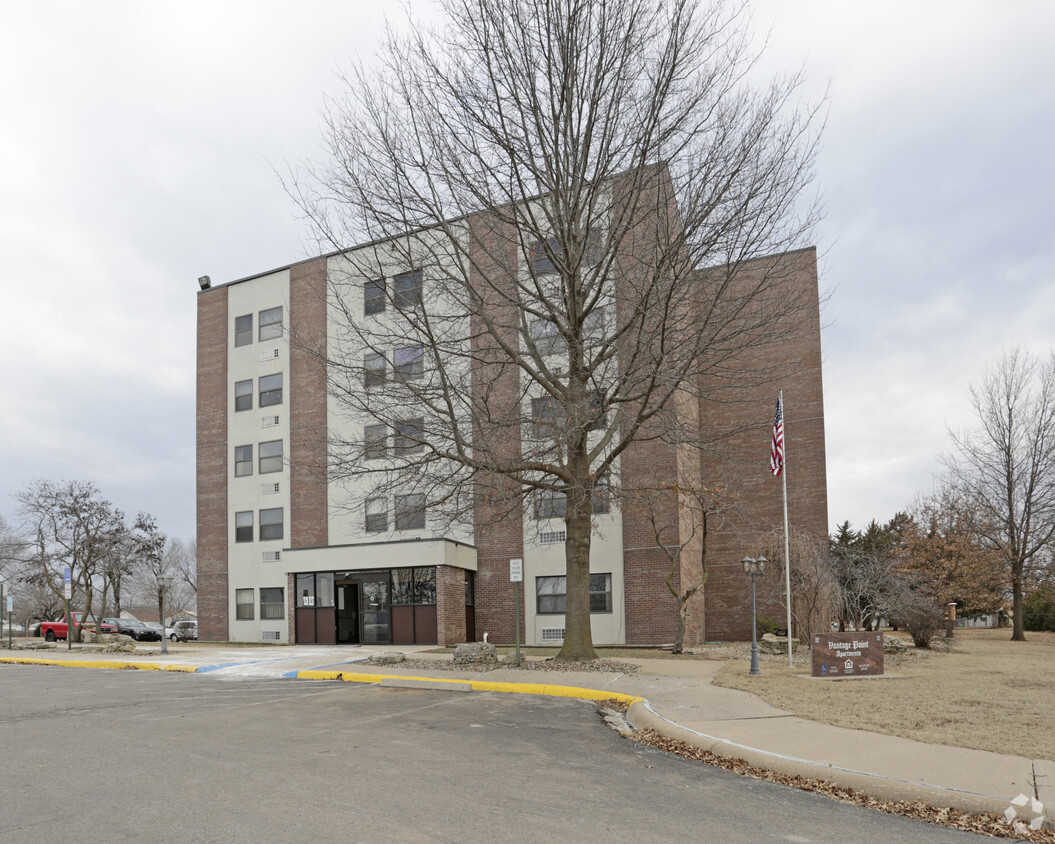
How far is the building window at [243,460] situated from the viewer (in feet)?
111

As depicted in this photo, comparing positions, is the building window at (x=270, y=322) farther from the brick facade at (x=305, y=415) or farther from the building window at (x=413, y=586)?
the building window at (x=413, y=586)

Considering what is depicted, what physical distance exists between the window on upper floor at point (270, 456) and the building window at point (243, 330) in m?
4.68

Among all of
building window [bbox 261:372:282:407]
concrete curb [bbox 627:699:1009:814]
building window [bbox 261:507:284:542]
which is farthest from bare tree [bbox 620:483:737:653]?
building window [bbox 261:372:282:407]

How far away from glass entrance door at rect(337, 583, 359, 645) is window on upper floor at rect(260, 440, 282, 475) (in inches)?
263

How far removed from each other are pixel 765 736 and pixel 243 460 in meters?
29.3

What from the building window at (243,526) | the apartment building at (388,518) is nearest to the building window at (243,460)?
the apartment building at (388,518)

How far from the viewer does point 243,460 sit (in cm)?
3419

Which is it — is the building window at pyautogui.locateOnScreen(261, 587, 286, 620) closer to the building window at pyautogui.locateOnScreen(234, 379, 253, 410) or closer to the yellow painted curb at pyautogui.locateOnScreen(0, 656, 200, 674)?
the building window at pyautogui.locateOnScreen(234, 379, 253, 410)

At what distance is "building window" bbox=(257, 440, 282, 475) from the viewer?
3319 cm

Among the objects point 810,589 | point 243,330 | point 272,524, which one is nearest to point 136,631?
point 272,524

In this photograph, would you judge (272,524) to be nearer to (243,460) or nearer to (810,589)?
(243,460)

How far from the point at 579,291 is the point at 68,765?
38.1 feet

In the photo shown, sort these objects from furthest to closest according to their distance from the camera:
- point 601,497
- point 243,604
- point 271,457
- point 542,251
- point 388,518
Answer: point 271,457 → point 243,604 → point 388,518 → point 601,497 → point 542,251

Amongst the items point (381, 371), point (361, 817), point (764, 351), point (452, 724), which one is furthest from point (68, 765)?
point (764, 351)
